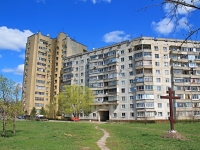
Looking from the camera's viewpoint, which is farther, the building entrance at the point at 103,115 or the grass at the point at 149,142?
the building entrance at the point at 103,115

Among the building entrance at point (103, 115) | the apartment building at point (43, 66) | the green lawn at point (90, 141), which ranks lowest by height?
the building entrance at point (103, 115)

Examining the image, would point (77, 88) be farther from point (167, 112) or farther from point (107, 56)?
point (167, 112)

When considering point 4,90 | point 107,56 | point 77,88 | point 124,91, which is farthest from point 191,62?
point 4,90

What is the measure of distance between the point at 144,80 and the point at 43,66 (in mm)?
54105

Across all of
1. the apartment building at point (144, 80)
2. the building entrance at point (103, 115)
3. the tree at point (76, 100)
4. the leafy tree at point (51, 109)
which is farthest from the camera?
the leafy tree at point (51, 109)

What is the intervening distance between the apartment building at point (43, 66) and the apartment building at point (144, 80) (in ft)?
100.0

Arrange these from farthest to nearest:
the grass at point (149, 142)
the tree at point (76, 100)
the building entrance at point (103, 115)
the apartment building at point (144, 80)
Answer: the building entrance at point (103, 115)
the tree at point (76, 100)
the apartment building at point (144, 80)
the grass at point (149, 142)

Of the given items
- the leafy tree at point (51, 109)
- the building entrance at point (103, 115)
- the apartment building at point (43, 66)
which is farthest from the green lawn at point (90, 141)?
the apartment building at point (43, 66)

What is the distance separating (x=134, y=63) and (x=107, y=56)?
1136 cm

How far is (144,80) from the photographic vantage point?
64938 mm

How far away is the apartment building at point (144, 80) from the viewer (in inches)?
2525

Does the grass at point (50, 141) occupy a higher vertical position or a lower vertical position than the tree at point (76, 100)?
lower

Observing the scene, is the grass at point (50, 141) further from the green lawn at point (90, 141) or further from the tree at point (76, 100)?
the tree at point (76, 100)

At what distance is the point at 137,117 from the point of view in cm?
6397
